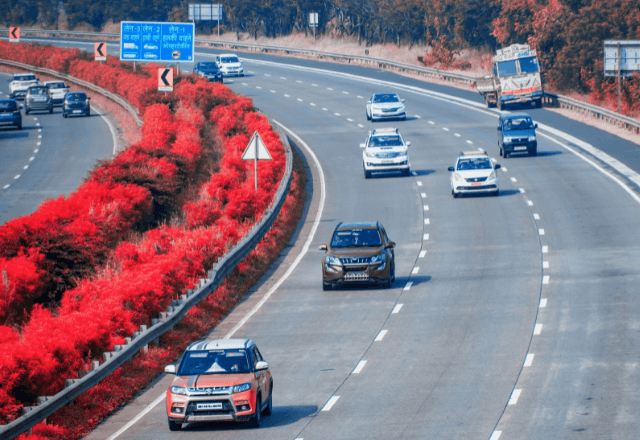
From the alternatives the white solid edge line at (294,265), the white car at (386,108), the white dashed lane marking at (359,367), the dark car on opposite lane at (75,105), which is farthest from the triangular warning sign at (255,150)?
the dark car on opposite lane at (75,105)

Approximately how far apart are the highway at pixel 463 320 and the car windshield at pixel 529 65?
492 inches

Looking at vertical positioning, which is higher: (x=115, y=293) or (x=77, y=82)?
(x=77, y=82)

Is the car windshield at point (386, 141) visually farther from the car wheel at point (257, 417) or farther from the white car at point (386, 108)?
the car wheel at point (257, 417)

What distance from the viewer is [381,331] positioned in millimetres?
20656

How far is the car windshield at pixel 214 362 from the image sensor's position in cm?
1459

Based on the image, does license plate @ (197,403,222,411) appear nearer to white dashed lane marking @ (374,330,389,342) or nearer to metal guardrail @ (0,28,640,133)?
white dashed lane marking @ (374,330,389,342)

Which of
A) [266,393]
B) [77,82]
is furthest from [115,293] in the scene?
[77,82]

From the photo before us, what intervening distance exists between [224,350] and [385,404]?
270 cm

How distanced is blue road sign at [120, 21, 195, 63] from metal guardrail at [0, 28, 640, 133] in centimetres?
2219

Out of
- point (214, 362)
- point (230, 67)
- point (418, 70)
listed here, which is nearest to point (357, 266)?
point (214, 362)

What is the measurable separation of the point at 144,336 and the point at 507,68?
43890 millimetres

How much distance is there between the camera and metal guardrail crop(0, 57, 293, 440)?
13555 mm

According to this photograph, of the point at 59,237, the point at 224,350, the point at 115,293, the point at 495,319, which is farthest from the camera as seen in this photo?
the point at 59,237

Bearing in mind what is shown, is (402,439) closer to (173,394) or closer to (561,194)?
(173,394)
